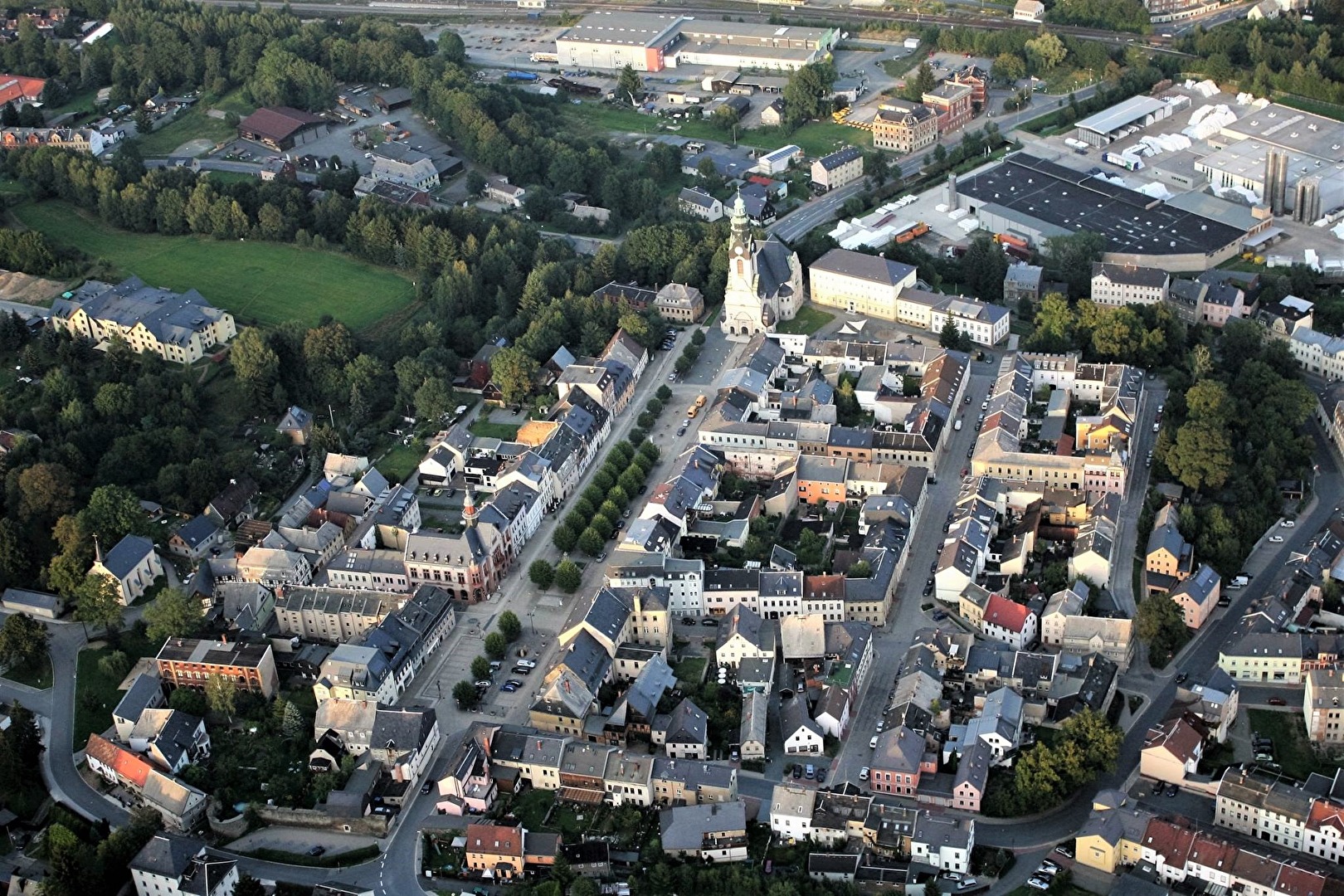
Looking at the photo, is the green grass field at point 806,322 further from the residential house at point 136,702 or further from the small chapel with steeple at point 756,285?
the residential house at point 136,702

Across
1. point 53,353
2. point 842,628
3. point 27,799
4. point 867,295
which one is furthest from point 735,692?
point 53,353

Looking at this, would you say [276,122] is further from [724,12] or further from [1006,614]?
[1006,614]

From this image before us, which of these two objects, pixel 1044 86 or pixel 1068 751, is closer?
pixel 1068 751

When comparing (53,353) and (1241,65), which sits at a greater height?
(1241,65)

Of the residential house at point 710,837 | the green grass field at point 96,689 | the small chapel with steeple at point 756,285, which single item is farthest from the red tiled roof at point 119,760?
the small chapel with steeple at point 756,285

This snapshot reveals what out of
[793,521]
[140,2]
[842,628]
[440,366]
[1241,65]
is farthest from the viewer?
[140,2]

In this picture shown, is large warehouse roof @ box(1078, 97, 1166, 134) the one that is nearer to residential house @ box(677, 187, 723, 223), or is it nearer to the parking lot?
residential house @ box(677, 187, 723, 223)

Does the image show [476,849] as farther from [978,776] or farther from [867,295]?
[867,295]
